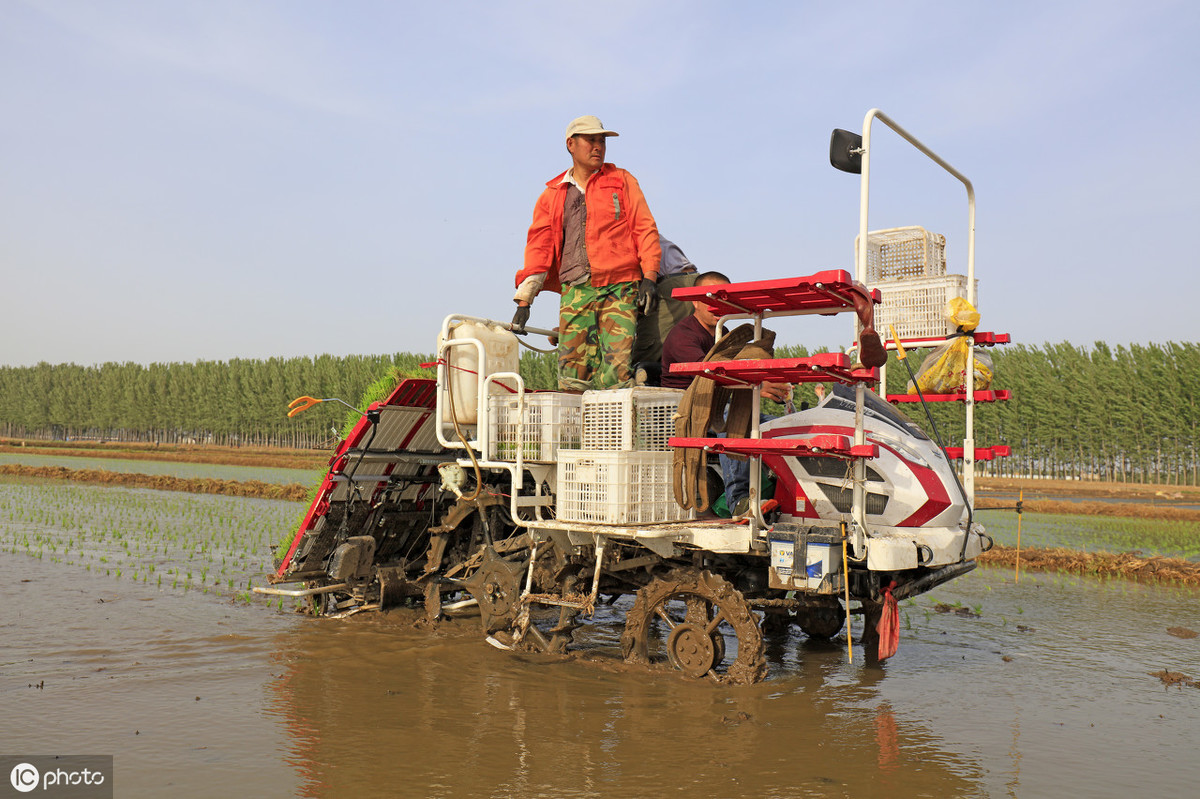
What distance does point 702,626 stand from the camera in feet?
19.4

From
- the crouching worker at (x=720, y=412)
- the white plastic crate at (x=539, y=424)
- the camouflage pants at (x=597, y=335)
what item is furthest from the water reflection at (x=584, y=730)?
the camouflage pants at (x=597, y=335)

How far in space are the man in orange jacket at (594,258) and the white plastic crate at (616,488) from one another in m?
1.05

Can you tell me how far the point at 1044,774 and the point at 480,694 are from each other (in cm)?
335

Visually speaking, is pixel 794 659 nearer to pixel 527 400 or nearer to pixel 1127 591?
A: pixel 527 400

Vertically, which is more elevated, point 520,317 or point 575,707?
point 520,317

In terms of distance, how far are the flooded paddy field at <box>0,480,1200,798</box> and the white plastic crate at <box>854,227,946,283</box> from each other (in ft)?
10.9

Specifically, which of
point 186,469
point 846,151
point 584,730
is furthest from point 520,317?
point 186,469

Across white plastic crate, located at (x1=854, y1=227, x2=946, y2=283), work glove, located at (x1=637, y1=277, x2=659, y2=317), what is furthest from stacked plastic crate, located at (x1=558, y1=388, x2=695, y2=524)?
white plastic crate, located at (x1=854, y1=227, x2=946, y2=283)

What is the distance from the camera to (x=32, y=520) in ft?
53.1

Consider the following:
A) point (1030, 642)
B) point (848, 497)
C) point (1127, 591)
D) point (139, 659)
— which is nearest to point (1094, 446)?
point (1127, 591)

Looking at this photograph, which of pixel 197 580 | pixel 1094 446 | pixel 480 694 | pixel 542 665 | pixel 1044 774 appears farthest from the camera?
pixel 1094 446

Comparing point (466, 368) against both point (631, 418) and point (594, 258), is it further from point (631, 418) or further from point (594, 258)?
point (631, 418)

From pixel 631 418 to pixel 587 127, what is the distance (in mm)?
2768

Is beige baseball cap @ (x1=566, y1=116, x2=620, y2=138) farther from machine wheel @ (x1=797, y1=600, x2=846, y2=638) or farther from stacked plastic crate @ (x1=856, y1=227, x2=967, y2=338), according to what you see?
machine wheel @ (x1=797, y1=600, x2=846, y2=638)
